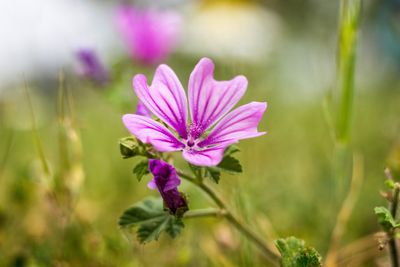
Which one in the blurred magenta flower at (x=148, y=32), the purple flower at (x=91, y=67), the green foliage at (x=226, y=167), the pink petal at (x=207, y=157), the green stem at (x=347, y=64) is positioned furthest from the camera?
the blurred magenta flower at (x=148, y=32)

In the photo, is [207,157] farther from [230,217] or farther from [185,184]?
[185,184]

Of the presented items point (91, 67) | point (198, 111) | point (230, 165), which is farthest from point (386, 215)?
point (91, 67)

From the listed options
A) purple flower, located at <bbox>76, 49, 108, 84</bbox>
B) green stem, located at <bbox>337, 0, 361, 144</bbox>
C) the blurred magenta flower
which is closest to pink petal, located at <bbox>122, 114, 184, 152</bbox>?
green stem, located at <bbox>337, 0, 361, 144</bbox>

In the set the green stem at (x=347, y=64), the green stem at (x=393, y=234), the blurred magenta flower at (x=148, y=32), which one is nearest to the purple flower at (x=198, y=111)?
the green stem at (x=393, y=234)

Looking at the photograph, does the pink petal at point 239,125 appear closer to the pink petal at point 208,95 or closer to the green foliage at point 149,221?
the pink petal at point 208,95

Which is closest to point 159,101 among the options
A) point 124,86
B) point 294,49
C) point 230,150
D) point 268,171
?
point 230,150
